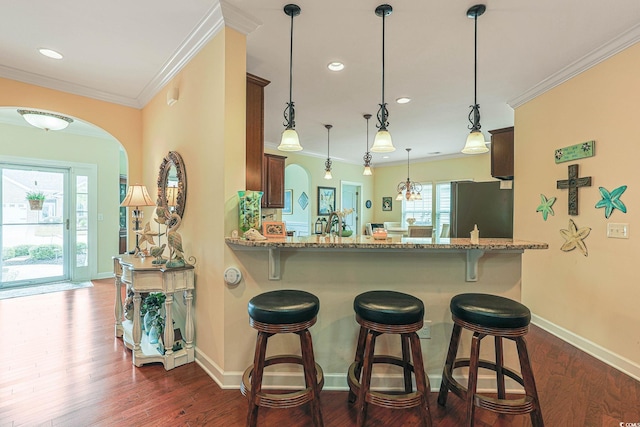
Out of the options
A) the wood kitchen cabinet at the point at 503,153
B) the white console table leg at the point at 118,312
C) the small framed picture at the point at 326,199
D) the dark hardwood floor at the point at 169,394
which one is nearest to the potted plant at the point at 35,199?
the dark hardwood floor at the point at 169,394

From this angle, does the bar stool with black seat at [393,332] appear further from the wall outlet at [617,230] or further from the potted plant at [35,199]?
the potted plant at [35,199]

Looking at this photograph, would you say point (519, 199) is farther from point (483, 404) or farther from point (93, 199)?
point (93, 199)

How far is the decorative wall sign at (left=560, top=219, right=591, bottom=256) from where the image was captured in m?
2.70

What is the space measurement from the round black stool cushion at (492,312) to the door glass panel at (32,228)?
6.07 metres

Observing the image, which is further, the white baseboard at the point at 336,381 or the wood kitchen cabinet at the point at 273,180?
the wood kitchen cabinet at the point at 273,180

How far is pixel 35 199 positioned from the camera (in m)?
4.62

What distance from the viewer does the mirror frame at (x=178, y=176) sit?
258 centimetres

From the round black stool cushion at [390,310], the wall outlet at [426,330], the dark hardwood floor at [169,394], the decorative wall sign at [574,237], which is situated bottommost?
the dark hardwood floor at [169,394]

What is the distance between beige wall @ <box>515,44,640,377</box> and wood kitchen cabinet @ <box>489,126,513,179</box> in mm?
259

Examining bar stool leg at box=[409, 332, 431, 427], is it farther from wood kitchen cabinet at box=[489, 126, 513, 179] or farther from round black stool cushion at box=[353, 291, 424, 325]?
wood kitchen cabinet at box=[489, 126, 513, 179]

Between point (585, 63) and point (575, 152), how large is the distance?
0.79m

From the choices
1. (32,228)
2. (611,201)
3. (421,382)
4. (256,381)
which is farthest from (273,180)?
(32,228)

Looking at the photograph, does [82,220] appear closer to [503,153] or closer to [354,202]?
[354,202]

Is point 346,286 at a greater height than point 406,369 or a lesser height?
greater
